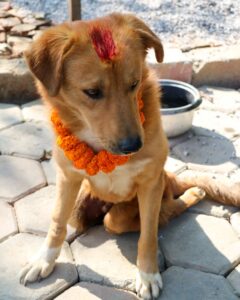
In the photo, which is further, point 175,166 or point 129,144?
point 175,166

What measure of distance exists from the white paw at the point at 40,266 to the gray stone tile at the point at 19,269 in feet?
0.10

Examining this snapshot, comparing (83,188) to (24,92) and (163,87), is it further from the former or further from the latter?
(24,92)

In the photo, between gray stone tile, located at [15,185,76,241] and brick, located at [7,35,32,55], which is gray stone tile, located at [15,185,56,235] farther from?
brick, located at [7,35,32,55]

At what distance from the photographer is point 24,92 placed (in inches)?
178

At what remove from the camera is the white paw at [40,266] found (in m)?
2.85

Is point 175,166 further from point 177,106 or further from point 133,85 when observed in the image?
point 133,85

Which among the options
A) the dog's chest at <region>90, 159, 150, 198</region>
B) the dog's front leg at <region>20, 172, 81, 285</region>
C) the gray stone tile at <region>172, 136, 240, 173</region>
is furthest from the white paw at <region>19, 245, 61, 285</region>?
the gray stone tile at <region>172, 136, 240, 173</region>

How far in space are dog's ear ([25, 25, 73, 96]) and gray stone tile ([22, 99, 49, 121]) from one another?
6.04 ft

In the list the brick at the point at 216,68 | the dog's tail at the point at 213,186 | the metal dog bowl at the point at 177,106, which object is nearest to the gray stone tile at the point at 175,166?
the dog's tail at the point at 213,186

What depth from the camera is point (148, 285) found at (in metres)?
2.77

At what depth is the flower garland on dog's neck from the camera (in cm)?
258

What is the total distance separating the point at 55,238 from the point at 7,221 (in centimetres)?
46

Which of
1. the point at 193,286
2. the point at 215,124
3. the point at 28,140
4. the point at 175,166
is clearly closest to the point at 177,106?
the point at 215,124

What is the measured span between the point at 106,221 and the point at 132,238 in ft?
0.73
